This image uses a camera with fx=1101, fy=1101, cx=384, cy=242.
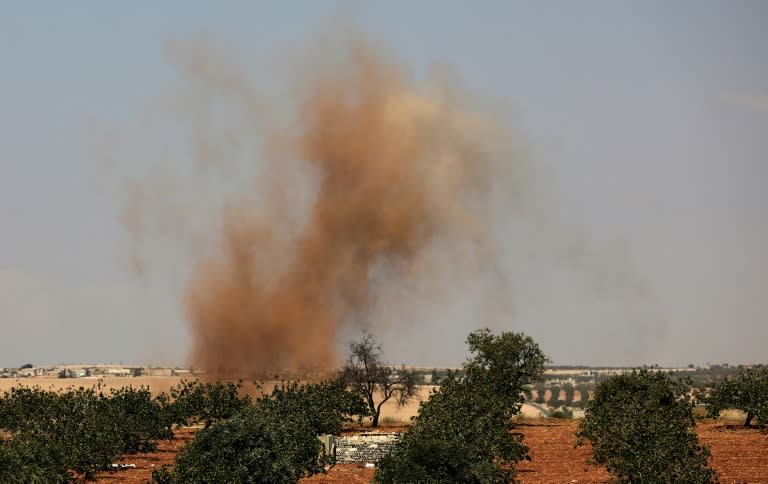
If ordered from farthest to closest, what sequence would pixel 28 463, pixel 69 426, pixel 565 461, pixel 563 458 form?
pixel 563 458 → pixel 565 461 → pixel 69 426 → pixel 28 463

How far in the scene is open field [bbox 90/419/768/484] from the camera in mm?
43800

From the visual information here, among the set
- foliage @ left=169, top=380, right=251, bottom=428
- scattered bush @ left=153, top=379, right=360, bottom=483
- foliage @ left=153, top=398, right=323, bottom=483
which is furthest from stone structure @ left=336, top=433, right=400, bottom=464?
foliage @ left=153, top=398, right=323, bottom=483

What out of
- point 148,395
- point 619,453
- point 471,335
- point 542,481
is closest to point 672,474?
point 619,453

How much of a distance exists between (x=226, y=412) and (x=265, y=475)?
30519 millimetres

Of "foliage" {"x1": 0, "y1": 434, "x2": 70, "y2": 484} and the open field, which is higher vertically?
"foliage" {"x1": 0, "y1": 434, "x2": 70, "y2": 484}

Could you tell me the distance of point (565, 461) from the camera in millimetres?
50438

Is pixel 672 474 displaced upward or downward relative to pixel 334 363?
downward

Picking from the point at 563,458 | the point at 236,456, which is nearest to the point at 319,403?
the point at 563,458

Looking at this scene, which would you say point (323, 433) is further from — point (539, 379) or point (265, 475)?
point (265, 475)

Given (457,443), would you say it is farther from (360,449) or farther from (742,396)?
(742,396)

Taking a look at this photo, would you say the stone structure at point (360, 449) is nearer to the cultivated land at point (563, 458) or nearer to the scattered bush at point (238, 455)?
the cultivated land at point (563, 458)

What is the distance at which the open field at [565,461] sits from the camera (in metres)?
43.8

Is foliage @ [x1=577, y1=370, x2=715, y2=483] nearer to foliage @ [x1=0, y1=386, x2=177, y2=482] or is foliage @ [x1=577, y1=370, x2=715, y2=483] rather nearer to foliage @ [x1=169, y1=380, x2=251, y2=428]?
foliage @ [x1=0, y1=386, x2=177, y2=482]

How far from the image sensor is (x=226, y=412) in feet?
197
